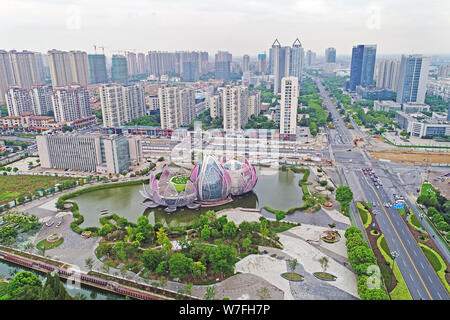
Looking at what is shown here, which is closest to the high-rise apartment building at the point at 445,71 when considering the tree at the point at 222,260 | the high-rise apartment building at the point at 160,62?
the high-rise apartment building at the point at 160,62

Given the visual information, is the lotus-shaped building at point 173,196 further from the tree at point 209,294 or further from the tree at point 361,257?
the tree at point 361,257

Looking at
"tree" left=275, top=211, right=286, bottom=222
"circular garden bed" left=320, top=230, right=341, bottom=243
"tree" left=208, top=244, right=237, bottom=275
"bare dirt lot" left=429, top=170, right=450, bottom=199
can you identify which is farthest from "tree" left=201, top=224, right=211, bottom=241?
"bare dirt lot" left=429, top=170, right=450, bottom=199

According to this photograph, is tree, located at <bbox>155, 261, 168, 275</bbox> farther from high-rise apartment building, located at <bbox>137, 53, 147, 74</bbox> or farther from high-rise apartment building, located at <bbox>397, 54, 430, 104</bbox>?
high-rise apartment building, located at <bbox>137, 53, 147, 74</bbox>

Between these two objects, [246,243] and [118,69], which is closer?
[246,243]

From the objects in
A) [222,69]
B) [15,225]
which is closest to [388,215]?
[15,225]

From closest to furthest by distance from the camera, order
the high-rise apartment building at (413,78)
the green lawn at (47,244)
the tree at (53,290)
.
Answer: the tree at (53,290) < the green lawn at (47,244) < the high-rise apartment building at (413,78)

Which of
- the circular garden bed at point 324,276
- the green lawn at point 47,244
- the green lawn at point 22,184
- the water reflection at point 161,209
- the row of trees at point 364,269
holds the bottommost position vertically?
the water reflection at point 161,209

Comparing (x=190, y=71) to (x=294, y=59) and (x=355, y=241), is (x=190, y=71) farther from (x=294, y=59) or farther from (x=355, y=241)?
(x=355, y=241)
